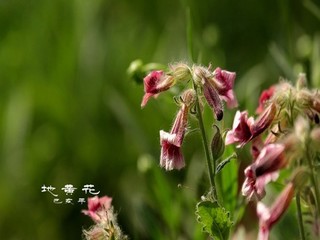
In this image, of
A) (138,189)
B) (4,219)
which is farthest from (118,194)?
(4,219)

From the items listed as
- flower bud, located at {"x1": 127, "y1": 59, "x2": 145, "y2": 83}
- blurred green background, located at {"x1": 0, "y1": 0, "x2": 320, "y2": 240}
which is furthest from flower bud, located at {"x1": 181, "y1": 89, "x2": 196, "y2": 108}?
blurred green background, located at {"x1": 0, "y1": 0, "x2": 320, "y2": 240}

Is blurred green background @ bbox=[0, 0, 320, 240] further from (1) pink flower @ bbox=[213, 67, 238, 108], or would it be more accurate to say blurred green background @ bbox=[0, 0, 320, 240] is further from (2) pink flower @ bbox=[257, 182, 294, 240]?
(2) pink flower @ bbox=[257, 182, 294, 240]

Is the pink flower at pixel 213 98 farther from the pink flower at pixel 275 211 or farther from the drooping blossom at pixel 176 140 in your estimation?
the pink flower at pixel 275 211

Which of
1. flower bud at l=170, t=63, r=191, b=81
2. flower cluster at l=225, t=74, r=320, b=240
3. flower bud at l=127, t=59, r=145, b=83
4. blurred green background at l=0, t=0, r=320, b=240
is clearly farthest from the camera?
blurred green background at l=0, t=0, r=320, b=240

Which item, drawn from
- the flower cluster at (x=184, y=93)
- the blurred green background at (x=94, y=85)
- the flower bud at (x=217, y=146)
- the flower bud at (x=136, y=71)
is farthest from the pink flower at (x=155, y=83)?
the blurred green background at (x=94, y=85)

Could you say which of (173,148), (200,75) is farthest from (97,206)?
(200,75)

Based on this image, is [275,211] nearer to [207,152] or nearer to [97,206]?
[207,152]
